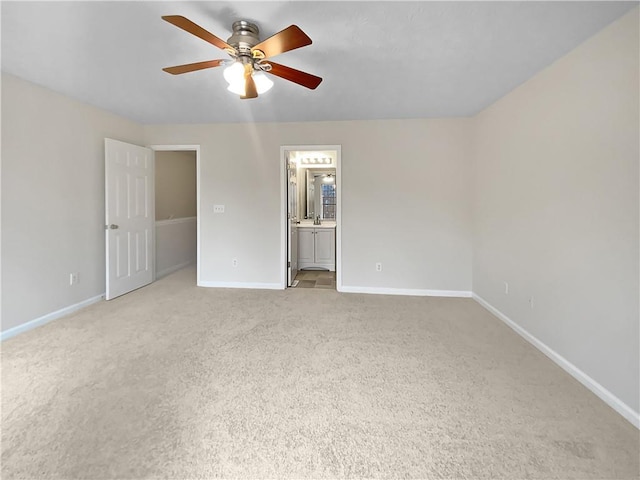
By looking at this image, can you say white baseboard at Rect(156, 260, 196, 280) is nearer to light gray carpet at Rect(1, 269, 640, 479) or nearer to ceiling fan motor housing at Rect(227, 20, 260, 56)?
light gray carpet at Rect(1, 269, 640, 479)

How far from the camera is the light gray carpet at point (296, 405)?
55.0 inches

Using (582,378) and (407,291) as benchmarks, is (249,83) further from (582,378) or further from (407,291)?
(407,291)

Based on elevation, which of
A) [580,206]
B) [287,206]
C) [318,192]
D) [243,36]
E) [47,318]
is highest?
[243,36]

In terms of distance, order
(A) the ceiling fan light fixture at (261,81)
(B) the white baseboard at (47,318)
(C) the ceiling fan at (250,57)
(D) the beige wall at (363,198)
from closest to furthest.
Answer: (C) the ceiling fan at (250,57), (A) the ceiling fan light fixture at (261,81), (B) the white baseboard at (47,318), (D) the beige wall at (363,198)

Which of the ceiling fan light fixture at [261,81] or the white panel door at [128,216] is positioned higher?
the ceiling fan light fixture at [261,81]

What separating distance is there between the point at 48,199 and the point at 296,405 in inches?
128

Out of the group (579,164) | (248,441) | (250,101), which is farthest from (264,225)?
(579,164)

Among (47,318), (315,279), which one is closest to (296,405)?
(47,318)

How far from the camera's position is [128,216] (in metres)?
3.99

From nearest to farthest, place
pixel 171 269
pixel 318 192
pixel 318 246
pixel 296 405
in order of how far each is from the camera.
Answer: pixel 296 405, pixel 171 269, pixel 318 246, pixel 318 192

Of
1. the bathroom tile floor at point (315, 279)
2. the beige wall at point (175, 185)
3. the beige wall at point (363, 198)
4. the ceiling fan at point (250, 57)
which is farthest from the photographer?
the beige wall at point (175, 185)

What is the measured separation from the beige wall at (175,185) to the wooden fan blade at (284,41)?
409 cm

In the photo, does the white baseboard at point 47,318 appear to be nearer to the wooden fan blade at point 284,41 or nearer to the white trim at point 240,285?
the white trim at point 240,285

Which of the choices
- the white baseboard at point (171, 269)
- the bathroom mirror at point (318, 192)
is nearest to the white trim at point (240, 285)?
the white baseboard at point (171, 269)
